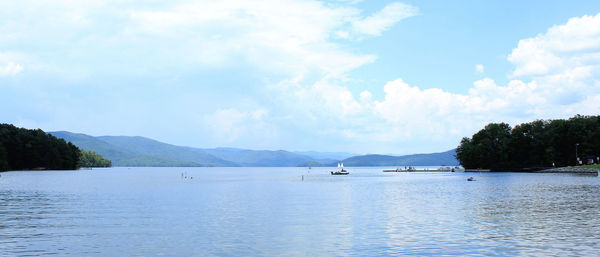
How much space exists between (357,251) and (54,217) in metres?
37.4

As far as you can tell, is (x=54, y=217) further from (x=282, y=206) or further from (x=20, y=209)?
(x=282, y=206)

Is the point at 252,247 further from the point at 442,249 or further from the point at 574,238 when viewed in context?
the point at 574,238

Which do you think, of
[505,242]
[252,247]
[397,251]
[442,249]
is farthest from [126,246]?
[505,242]

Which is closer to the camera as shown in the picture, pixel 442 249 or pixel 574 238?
pixel 442 249

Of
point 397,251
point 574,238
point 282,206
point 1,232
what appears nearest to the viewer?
point 397,251

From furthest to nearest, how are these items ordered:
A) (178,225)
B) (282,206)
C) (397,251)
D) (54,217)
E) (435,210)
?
1. (282,206)
2. (435,210)
3. (54,217)
4. (178,225)
5. (397,251)

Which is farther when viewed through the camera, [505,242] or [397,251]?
[505,242]

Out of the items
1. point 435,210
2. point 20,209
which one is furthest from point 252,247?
point 20,209

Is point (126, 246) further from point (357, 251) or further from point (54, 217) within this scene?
point (54, 217)

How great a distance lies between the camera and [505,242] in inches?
1529

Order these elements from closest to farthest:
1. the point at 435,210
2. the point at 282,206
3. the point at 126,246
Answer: the point at 126,246, the point at 435,210, the point at 282,206

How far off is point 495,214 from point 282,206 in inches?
1100

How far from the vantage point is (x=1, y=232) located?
146 feet

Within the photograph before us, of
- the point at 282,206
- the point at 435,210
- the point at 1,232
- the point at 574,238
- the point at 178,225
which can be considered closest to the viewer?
the point at 574,238
